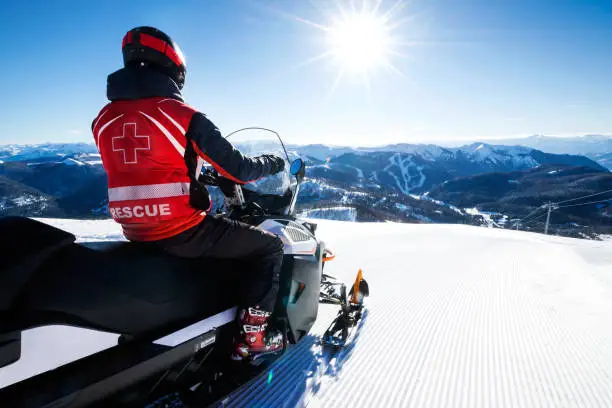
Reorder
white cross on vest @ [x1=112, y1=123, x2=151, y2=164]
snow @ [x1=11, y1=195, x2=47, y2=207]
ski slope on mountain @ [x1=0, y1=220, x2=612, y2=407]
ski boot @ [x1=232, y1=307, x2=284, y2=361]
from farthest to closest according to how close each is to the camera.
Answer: snow @ [x1=11, y1=195, x2=47, y2=207] → ski slope on mountain @ [x1=0, y1=220, x2=612, y2=407] → ski boot @ [x1=232, y1=307, x2=284, y2=361] → white cross on vest @ [x1=112, y1=123, x2=151, y2=164]

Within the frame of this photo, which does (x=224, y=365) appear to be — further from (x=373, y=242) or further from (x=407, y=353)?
(x=373, y=242)

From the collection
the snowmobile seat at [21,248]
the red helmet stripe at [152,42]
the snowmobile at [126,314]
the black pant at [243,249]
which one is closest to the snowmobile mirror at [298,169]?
the snowmobile at [126,314]

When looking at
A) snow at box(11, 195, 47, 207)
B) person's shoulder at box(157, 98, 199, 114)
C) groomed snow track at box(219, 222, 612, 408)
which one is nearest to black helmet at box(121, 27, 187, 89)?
person's shoulder at box(157, 98, 199, 114)

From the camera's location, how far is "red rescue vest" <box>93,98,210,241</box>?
1.54 m

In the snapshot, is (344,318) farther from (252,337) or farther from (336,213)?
(336,213)


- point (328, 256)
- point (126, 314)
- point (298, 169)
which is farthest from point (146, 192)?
point (328, 256)

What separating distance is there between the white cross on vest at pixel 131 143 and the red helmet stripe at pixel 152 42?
1.50 ft

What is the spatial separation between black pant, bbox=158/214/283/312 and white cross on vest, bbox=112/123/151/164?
17.0 inches

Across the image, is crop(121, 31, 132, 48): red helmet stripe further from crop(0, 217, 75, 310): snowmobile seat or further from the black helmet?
crop(0, 217, 75, 310): snowmobile seat

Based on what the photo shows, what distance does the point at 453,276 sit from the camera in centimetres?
517

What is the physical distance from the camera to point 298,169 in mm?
2645

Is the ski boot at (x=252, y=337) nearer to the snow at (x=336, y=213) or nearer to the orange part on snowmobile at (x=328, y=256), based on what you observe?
the orange part on snowmobile at (x=328, y=256)

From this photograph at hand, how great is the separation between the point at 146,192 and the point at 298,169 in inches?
52.1

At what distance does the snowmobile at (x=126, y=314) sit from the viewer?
1.17 metres
